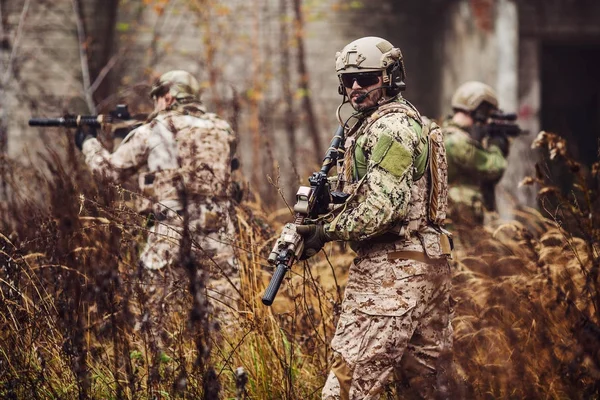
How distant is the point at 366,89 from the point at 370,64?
4.6 inches

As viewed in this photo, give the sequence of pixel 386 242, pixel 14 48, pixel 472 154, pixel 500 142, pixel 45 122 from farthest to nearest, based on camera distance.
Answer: pixel 14 48
pixel 500 142
pixel 472 154
pixel 45 122
pixel 386 242

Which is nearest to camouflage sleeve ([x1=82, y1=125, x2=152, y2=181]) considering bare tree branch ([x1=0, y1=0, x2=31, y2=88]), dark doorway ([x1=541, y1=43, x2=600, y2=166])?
bare tree branch ([x1=0, y1=0, x2=31, y2=88])

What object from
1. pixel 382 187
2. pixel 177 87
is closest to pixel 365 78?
pixel 382 187

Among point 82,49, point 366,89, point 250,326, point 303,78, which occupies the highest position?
point 82,49

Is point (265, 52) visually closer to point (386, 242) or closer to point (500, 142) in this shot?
point (500, 142)

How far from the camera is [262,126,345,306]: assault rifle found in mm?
3686

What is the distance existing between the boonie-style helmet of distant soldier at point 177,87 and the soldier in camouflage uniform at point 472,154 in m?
1.93

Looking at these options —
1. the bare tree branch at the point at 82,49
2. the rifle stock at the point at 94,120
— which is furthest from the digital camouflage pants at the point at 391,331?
the bare tree branch at the point at 82,49

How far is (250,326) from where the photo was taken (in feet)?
14.1

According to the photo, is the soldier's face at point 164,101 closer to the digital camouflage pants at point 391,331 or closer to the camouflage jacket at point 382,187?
the camouflage jacket at point 382,187

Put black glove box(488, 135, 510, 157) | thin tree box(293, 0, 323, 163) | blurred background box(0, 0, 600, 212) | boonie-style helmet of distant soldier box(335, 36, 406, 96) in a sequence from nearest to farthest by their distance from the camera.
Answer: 1. boonie-style helmet of distant soldier box(335, 36, 406, 96)
2. black glove box(488, 135, 510, 157)
3. blurred background box(0, 0, 600, 212)
4. thin tree box(293, 0, 323, 163)

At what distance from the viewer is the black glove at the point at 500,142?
6895 mm

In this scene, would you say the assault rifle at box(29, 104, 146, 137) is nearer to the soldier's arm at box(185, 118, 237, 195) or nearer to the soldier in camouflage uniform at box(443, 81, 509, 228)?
the soldier's arm at box(185, 118, 237, 195)

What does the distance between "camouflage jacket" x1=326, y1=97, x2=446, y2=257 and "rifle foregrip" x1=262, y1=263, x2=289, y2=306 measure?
0.88 ft
